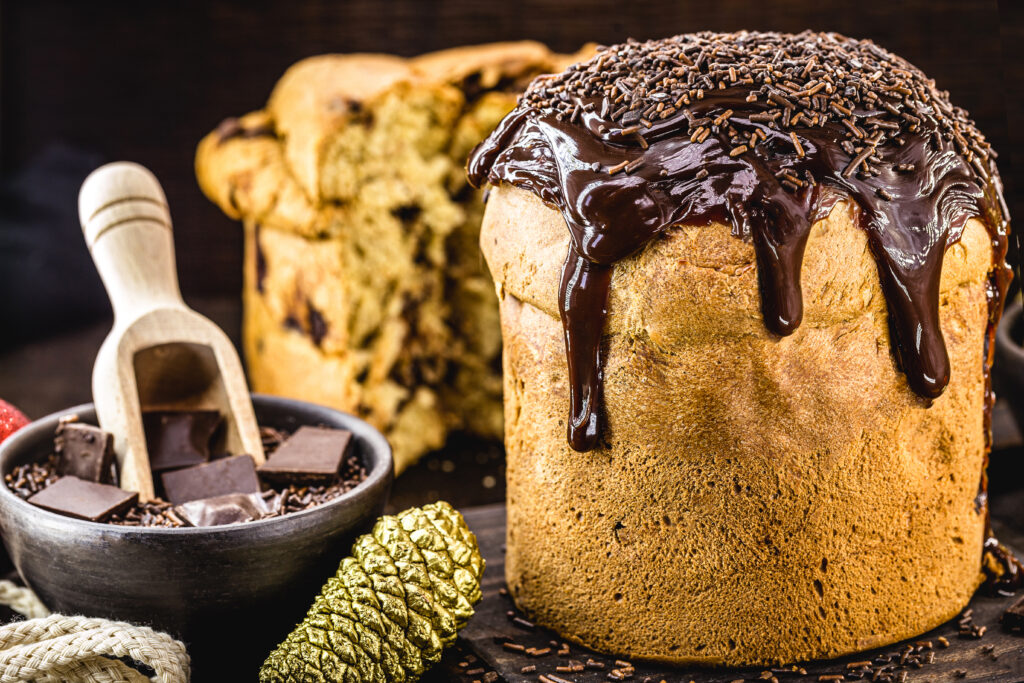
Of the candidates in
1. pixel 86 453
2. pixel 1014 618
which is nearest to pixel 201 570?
pixel 86 453

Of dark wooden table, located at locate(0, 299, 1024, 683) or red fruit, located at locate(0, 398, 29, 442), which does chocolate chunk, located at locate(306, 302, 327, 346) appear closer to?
dark wooden table, located at locate(0, 299, 1024, 683)

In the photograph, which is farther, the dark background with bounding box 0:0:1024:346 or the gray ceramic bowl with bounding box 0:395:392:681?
the dark background with bounding box 0:0:1024:346

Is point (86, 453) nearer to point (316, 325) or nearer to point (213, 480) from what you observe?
point (213, 480)

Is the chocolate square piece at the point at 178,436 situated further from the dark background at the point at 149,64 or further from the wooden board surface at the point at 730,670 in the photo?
the dark background at the point at 149,64

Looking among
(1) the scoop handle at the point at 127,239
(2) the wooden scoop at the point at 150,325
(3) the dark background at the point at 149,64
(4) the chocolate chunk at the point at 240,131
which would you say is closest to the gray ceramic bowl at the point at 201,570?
(2) the wooden scoop at the point at 150,325

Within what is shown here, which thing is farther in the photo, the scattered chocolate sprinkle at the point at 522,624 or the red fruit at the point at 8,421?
the red fruit at the point at 8,421

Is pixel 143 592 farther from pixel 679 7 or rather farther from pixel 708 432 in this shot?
pixel 679 7

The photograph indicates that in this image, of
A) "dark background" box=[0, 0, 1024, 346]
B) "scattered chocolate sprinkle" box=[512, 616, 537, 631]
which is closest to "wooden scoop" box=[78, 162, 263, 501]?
"scattered chocolate sprinkle" box=[512, 616, 537, 631]

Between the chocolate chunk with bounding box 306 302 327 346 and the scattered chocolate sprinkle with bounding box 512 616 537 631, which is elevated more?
the chocolate chunk with bounding box 306 302 327 346
